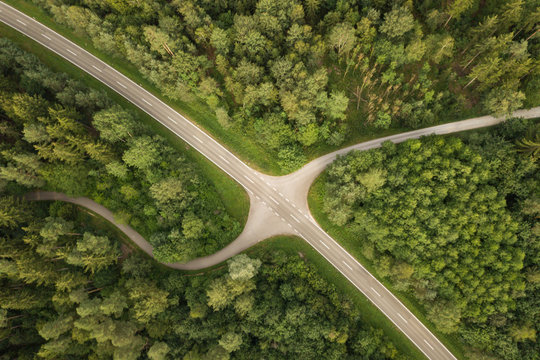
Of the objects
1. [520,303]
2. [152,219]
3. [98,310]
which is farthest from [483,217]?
[98,310]

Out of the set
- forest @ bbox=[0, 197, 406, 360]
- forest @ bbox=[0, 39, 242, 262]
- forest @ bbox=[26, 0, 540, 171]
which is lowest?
forest @ bbox=[0, 197, 406, 360]

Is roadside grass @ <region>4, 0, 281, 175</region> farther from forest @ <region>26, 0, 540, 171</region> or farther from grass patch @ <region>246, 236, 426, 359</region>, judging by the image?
grass patch @ <region>246, 236, 426, 359</region>

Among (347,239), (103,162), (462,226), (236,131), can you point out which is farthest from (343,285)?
(103,162)

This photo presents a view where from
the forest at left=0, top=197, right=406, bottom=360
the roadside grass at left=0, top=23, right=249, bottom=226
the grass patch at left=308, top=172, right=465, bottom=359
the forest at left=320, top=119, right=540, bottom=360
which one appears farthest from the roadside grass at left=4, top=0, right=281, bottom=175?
the forest at left=0, top=197, right=406, bottom=360

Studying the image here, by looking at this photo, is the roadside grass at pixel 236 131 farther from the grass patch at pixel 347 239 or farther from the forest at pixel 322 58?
the grass patch at pixel 347 239

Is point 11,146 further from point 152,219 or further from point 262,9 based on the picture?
point 262,9

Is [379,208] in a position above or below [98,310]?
above

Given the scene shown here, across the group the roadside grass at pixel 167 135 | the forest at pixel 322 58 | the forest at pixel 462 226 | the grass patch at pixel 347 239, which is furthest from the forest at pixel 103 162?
the forest at pixel 462 226
